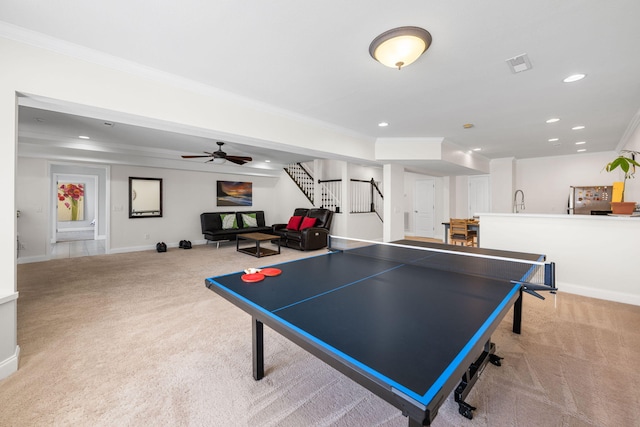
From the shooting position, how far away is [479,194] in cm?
826

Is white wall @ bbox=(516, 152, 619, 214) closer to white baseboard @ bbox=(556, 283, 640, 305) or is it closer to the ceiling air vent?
white baseboard @ bbox=(556, 283, 640, 305)

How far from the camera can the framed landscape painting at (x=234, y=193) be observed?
815 centimetres

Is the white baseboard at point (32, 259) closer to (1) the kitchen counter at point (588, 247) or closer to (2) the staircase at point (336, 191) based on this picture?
(2) the staircase at point (336, 191)

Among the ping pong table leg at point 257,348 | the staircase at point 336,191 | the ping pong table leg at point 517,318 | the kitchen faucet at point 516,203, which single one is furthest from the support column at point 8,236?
the kitchen faucet at point 516,203

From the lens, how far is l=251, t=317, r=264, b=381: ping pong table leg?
1.78 metres

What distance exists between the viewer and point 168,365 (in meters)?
2.04

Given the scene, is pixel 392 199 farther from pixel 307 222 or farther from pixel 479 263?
pixel 479 263

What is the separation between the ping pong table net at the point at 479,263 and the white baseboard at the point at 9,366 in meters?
2.60

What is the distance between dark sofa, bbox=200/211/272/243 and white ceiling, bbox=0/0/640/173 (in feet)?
12.3

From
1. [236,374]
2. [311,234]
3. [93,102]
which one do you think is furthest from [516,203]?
[93,102]

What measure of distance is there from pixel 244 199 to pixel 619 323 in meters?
8.20

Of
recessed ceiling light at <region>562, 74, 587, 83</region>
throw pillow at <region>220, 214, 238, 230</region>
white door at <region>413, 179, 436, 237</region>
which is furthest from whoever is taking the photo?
white door at <region>413, 179, 436, 237</region>

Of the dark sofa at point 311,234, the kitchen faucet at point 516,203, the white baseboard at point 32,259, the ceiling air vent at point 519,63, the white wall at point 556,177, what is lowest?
the white baseboard at point 32,259

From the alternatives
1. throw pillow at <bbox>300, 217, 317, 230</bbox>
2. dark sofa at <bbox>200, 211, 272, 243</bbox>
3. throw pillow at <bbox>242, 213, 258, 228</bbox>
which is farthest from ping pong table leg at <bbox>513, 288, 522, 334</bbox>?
throw pillow at <bbox>242, 213, 258, 228</bbox>
